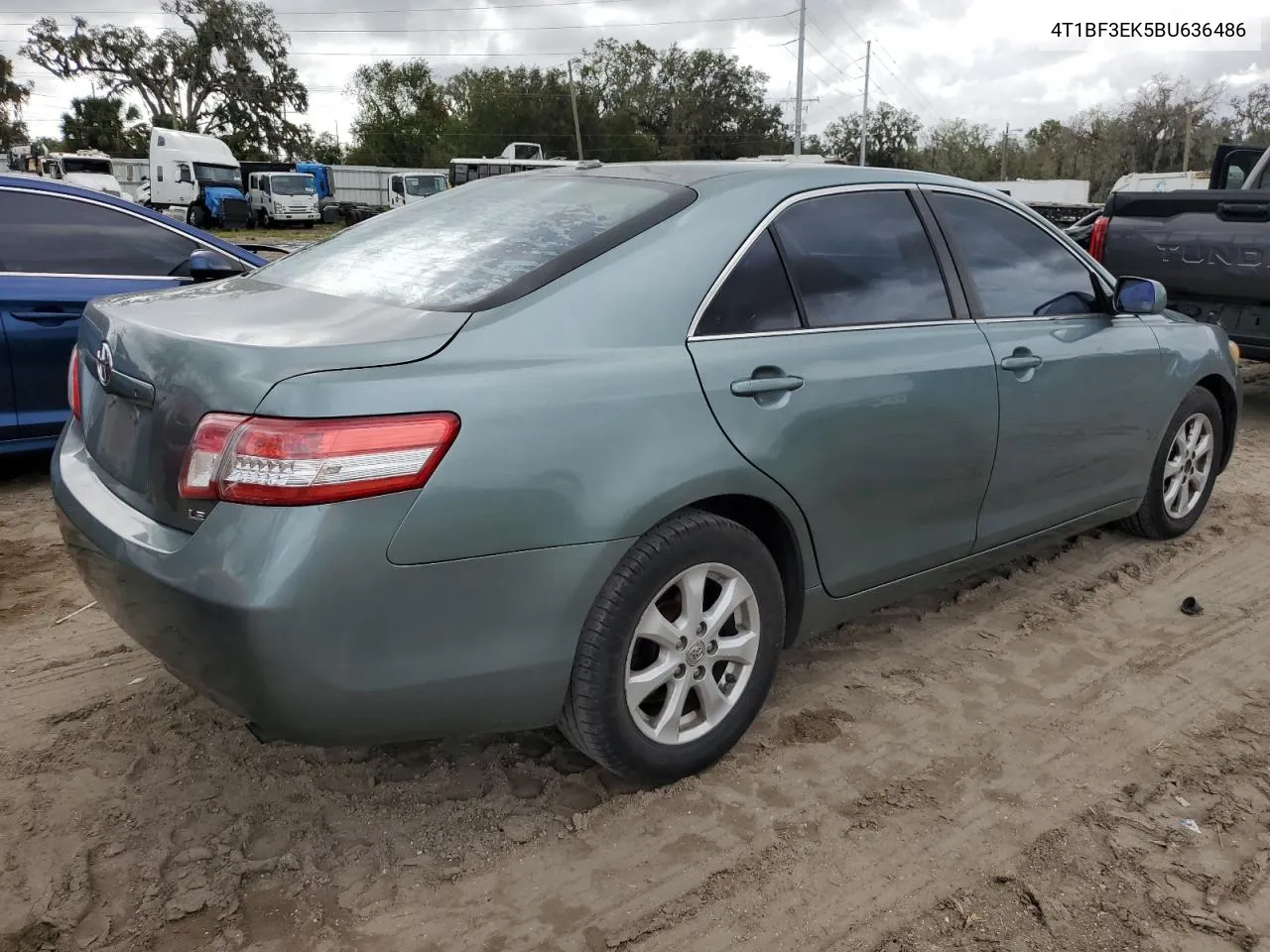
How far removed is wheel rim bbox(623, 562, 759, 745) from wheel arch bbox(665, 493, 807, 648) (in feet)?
0.54

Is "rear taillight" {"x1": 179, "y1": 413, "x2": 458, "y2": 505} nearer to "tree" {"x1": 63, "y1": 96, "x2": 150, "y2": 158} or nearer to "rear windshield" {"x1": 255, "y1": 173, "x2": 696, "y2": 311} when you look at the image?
"rear windshield" {"x1": 255, "y1": 173, "x2": 696, "y2": 311}

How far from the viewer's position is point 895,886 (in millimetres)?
2264

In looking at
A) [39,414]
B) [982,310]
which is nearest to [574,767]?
[982,310]

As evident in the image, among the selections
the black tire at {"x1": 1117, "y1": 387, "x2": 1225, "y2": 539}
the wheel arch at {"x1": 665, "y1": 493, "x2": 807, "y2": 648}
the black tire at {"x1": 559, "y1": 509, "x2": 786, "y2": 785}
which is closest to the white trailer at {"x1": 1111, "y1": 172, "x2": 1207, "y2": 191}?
the black tire at {"x1": 1117, "y1": 387, "x2": 1225, "y2": 539}

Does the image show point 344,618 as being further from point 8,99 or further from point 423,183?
point 8,99

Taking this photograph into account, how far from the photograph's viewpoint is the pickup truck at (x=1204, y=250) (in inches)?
247

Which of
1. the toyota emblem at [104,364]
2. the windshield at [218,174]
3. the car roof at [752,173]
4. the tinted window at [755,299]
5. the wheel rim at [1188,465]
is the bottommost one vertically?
the wheel rim at [1188,465]

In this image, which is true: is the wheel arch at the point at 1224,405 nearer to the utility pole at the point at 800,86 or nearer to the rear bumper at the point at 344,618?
the rear bumper at the point at 344,618

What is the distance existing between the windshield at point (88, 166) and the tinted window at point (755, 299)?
34.0 meters

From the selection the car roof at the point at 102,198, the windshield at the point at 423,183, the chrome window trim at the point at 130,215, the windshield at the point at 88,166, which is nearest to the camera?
the chrome window trim at the point at 130,215

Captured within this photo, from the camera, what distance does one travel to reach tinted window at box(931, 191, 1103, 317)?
3.34 meters

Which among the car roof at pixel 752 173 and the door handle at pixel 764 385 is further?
the car roof at pixel 752 173

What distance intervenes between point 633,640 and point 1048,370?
191cm

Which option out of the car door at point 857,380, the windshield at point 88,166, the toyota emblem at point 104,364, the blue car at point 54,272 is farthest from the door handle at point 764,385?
the windshield at point 88,166
